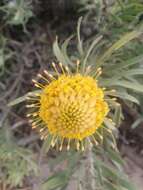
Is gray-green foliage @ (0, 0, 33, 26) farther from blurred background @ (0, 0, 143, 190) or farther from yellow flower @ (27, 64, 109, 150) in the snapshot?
yellow flower @ (27, 64, 109, 150)

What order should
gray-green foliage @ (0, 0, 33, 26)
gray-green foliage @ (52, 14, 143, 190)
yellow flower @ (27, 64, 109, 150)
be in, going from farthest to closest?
1. gray-green foliage @ (0, 0, 33, 26)
2. gray-green foliage @ (52, 14, 143, 190)
3. yellow flower @ (27, 64, 109, 150)

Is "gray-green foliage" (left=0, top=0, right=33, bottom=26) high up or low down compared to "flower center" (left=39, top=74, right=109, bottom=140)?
up

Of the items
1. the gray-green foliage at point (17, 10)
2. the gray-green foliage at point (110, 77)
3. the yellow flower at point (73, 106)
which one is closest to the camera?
the yellow flower at point (73, 106)

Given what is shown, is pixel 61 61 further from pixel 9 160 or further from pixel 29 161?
pixel 9 160

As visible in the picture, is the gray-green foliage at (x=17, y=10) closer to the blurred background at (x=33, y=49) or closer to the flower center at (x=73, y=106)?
the blurred background at (x=33, y=49)

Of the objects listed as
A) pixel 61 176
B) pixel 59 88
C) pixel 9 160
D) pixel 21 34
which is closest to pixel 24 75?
pixel 21 34

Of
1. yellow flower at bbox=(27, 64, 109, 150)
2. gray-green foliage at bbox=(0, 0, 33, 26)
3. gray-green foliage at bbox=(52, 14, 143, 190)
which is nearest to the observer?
yellow flower at bbox=(27, 64, 109, 150)

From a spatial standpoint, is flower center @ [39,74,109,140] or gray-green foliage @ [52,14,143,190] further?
gray-green foliage @ [52,14,143,190]

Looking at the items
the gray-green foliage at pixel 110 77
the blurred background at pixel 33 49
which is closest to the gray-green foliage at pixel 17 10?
the blurred background at pixel 33 49


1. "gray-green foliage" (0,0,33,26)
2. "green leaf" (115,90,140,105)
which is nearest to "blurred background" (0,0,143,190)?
"gray-green foliage" (0,0,33,26)
